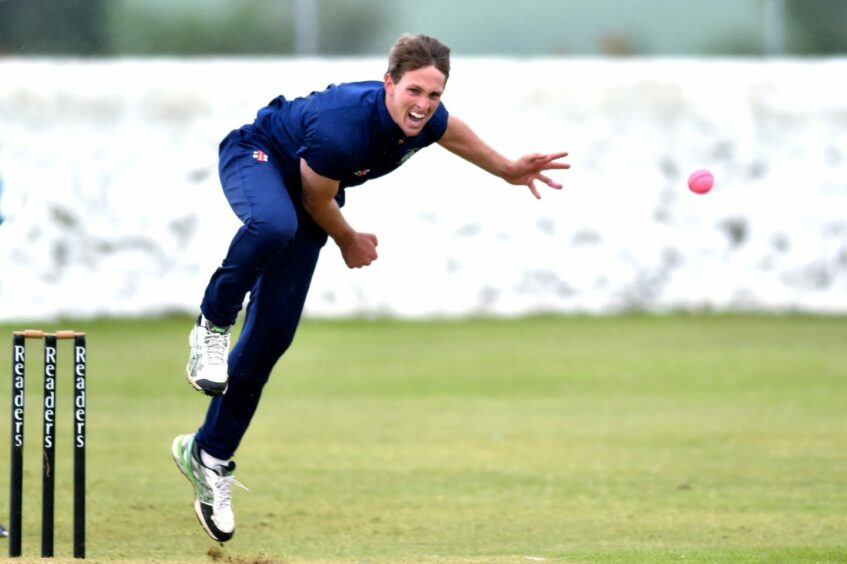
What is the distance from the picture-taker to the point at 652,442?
389 inches

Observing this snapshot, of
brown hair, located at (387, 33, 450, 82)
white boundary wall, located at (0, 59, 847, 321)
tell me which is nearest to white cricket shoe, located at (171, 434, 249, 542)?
brown hair, located at (387, 33, 450, 82)

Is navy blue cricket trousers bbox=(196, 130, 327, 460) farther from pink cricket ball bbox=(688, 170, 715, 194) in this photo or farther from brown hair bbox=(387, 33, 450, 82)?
pink cricket ball bbox=(688, 170, 715, 194)

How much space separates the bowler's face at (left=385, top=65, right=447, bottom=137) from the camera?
582 centimetres

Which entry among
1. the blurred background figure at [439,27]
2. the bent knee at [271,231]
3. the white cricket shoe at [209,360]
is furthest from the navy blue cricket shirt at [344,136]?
the blurred background figure at [439,27]

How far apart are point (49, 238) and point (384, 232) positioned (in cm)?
388

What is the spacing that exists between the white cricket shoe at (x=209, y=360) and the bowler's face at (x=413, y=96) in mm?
1145

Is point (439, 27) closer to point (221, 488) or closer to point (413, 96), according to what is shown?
point (221, 488)

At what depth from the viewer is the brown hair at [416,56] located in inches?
230

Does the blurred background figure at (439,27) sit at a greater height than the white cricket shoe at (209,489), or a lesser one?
greater

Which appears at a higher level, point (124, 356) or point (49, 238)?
point (49, 238)

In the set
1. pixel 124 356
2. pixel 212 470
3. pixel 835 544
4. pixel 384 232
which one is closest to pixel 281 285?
pixel 212 470

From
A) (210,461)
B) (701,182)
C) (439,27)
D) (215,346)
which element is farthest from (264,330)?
(439,27)

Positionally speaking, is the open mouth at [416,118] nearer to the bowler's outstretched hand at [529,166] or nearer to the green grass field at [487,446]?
the bowler's outstretched hand at [529,166]

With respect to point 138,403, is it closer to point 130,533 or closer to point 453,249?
point 130,533
